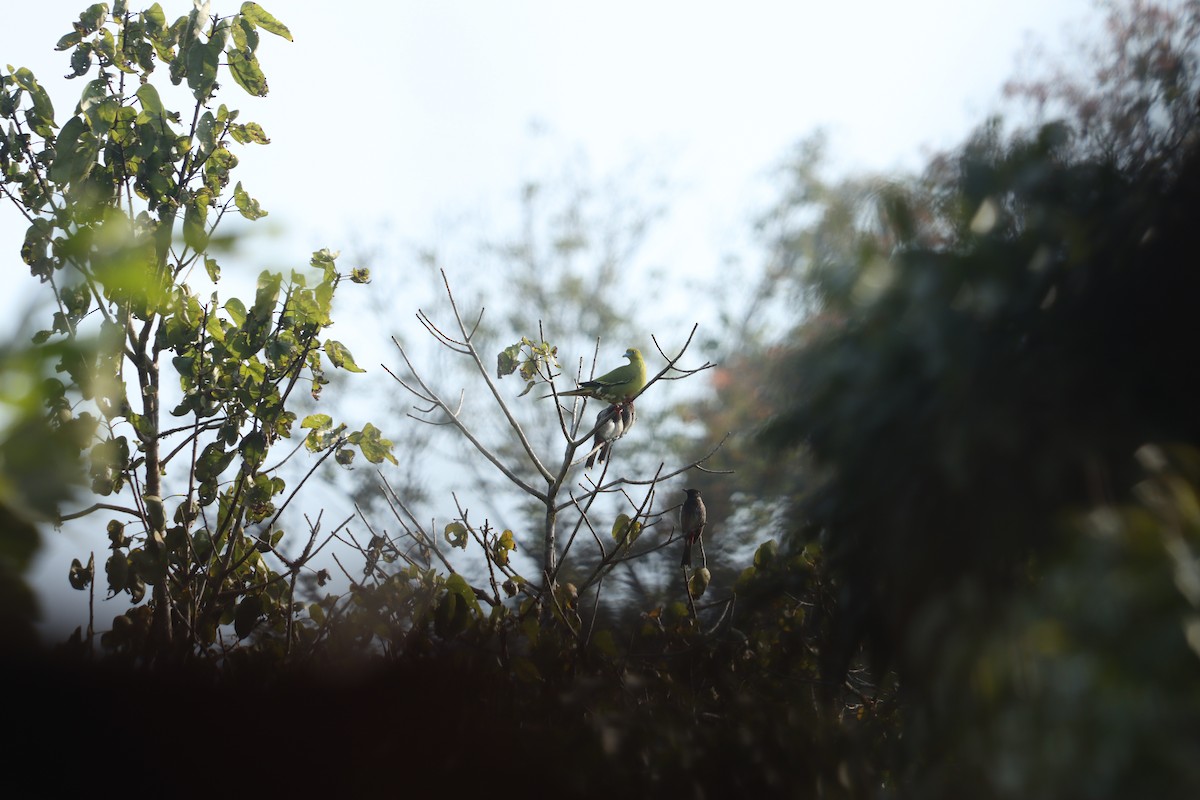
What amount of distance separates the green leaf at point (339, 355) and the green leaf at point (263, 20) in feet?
2.86

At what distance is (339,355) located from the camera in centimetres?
268

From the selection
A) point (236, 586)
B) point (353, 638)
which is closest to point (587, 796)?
point (353, 638)

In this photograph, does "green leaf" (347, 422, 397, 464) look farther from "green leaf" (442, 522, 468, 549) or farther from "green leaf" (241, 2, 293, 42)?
"green leaf" (241, 2, 293, 42)

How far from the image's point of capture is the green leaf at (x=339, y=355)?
8.73ft

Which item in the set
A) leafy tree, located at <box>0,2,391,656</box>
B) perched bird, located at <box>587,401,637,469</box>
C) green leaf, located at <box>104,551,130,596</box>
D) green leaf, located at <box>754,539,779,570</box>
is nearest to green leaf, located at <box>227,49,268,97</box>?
leafy tree, located at <box>0,2,391,656</box>

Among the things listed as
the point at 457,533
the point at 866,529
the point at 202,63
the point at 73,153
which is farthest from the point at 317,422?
the point at 866,529

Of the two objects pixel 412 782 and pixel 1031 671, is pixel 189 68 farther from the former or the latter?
pixel 1031 671

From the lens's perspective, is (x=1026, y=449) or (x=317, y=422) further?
(x=317, y=422)

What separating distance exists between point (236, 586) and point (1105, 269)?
7.48ft

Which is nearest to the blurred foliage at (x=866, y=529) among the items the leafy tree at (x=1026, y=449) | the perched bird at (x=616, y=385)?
the leafy tree at (x=1026, y=449)

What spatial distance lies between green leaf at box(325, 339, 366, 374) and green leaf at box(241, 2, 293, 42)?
87 centimetres

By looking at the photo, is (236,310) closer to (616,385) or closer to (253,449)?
(253,449)

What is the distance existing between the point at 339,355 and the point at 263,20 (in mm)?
975

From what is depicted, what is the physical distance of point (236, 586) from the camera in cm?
258
